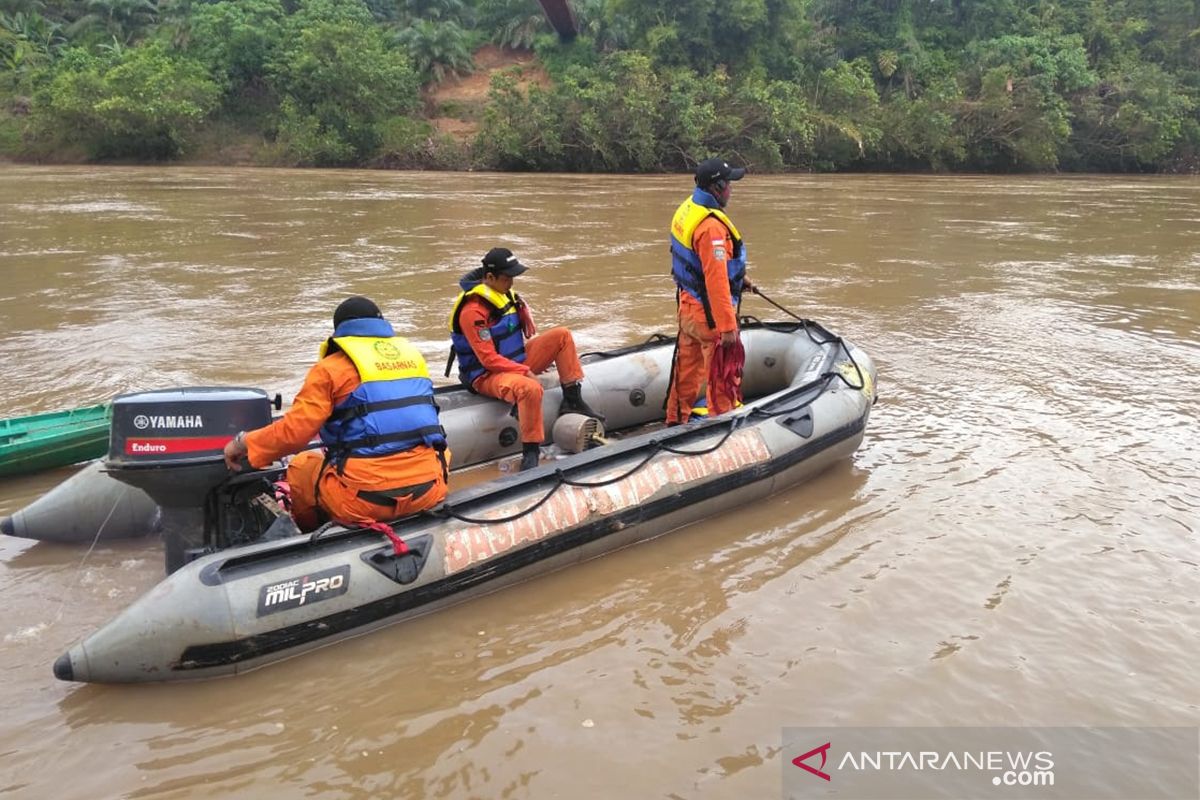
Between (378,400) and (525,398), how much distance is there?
123 centimetres

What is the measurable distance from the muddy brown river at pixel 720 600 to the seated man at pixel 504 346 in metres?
0.89

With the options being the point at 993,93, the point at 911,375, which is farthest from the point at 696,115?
the point at 911,375

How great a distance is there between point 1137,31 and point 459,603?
34.4 meters

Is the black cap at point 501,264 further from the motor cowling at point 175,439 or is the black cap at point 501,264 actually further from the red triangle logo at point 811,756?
the red triangle logo at point 811,756

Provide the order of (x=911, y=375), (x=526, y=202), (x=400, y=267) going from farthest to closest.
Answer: (x=526, y=202) → (x=400, y=267) → (x=911, y=375)

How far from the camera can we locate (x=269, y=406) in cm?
315

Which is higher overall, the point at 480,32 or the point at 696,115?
the point at 480,32

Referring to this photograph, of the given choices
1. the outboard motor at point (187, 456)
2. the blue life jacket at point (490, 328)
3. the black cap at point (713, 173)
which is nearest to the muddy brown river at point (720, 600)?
the outboard motor at point (187, 456)

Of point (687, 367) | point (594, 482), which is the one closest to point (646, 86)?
point (687, 367)

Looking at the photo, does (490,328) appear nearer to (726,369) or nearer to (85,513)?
(726,369)

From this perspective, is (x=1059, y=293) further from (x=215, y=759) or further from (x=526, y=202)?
(x=526, y=202)

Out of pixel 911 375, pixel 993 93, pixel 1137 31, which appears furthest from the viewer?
pixel 1137 31

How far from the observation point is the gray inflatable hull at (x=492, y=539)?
2.80 meters

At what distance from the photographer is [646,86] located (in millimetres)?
25000
